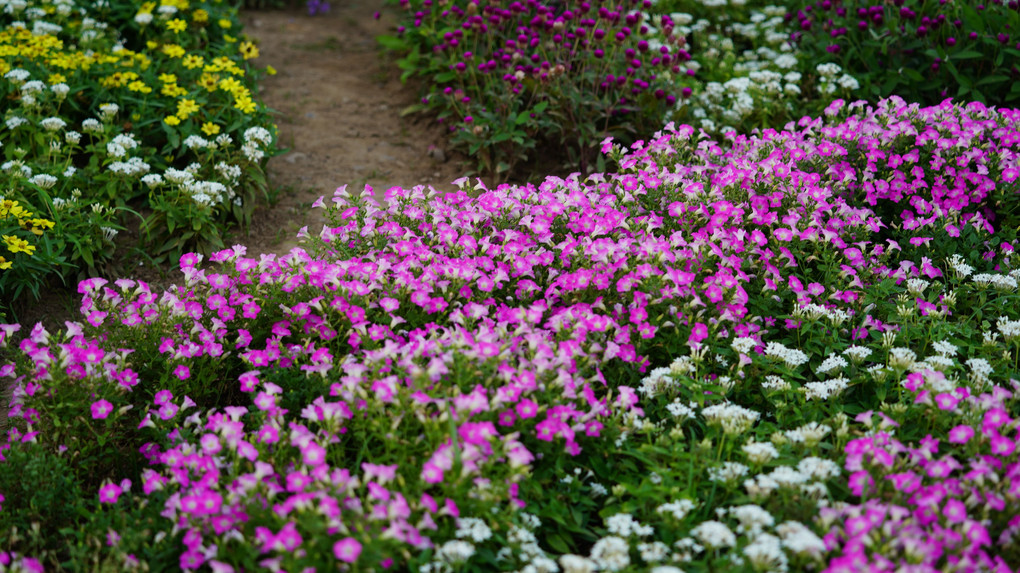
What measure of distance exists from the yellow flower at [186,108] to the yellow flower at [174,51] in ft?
2.47

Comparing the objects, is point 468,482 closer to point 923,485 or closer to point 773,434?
point 773,434

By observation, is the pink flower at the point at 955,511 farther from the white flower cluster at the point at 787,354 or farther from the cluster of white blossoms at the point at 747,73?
the cluster of white blossoms at the point at 747,73

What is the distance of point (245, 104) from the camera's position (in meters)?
5.28

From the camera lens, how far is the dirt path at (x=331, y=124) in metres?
5.48

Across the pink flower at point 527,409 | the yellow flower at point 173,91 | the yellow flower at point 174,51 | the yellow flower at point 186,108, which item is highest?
the yellow flower at point 174,51

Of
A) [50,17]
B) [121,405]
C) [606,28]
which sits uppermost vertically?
→ [606,28]

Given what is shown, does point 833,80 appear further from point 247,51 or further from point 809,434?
point 247,51

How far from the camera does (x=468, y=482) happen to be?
2605 millimetres

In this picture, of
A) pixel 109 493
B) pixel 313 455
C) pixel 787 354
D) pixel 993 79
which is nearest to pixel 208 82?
pixel 109 493

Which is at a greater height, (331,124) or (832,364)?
(832,364)

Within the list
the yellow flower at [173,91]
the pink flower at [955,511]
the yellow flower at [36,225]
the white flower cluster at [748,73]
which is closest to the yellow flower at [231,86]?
the yellow flower at [173,91]

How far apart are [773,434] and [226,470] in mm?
2019

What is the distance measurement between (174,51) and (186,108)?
867mm

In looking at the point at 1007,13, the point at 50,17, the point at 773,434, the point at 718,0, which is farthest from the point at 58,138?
the point at 1007,13
